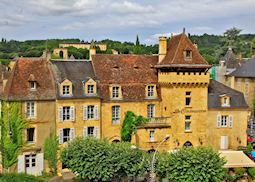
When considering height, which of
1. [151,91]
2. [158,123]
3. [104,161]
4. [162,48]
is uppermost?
[162,48]

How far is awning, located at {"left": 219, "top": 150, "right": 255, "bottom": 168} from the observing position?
42.2 metres

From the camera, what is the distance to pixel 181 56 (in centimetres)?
4675

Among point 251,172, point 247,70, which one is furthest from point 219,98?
point 247,70

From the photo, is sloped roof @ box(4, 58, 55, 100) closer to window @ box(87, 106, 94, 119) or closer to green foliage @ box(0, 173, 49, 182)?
window @ box(87, 106, 94, 119)

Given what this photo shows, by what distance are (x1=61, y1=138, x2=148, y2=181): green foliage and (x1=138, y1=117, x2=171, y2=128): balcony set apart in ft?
24.7

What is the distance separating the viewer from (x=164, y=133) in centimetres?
4628

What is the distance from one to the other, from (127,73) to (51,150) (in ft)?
45.1

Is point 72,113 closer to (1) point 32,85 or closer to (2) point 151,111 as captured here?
(1) point 32,85

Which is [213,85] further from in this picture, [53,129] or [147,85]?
[53,129]

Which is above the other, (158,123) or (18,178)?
(158,123)

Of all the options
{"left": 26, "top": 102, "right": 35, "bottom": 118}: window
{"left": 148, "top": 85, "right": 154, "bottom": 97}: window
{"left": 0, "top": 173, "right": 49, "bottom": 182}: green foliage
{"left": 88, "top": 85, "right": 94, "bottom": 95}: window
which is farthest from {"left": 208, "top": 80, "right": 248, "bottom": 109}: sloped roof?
{"left": 0, "top": 173, "right": 49, "bottom": 182}: green foliage

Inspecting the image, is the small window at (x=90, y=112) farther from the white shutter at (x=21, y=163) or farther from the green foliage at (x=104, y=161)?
the white shutter at (x=21, y=163)

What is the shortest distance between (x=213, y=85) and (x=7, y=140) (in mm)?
26796

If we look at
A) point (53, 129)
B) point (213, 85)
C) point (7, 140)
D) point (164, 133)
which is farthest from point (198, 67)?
point (7, 140)
